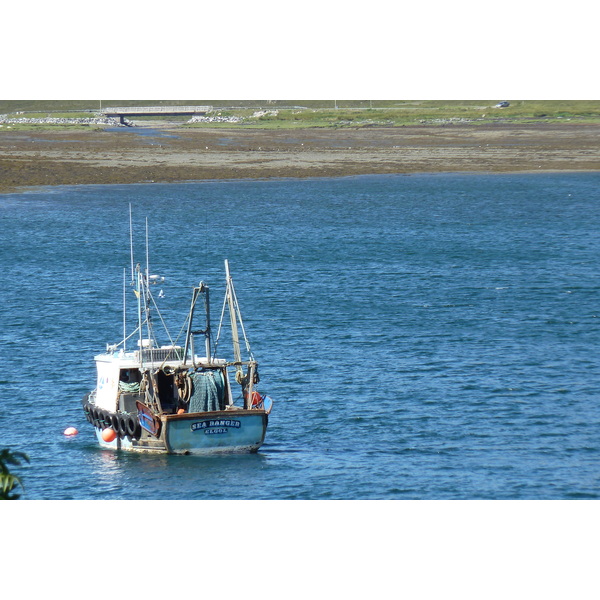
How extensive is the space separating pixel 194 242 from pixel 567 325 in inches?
1457

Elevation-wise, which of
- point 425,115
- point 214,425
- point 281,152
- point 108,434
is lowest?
point 108,434

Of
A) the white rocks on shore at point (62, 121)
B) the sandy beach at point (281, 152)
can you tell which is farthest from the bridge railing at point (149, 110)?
the sandy beach at point (281, 152)

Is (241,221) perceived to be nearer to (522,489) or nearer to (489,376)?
(489,376)

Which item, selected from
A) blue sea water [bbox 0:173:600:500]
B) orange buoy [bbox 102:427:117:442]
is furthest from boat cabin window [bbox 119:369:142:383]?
blue sea water [bbox 0:173:600:500]

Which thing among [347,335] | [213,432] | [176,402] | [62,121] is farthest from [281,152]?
[213,432]

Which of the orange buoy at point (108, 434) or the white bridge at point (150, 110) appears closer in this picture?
the orange buoy at point (108, 434)

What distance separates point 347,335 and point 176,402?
16.1m

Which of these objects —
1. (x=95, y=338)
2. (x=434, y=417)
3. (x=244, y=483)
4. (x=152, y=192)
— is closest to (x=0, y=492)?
(x=244, y=483)

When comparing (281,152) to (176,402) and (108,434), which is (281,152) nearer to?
(176,402)

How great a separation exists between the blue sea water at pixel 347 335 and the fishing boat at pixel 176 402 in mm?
673

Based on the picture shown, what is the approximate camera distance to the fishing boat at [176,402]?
36.0 m

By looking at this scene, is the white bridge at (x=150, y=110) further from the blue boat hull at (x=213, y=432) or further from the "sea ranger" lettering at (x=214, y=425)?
the "sea ranger" lettering at (x=214, y=425)

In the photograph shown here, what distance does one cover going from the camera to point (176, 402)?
38562 mm

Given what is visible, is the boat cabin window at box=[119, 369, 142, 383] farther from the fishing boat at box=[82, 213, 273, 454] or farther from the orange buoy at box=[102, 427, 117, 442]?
the orange buoy at box=[102, 427, 117, 442]
